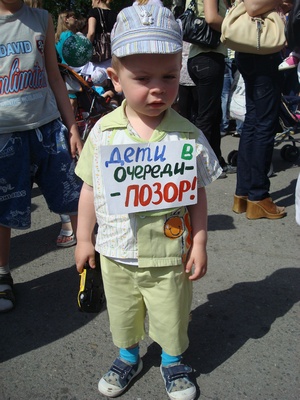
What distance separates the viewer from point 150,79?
178cm

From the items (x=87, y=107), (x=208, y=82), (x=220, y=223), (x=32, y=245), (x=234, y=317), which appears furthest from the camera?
(x=87, y=107)

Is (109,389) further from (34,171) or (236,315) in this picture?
(34,171)

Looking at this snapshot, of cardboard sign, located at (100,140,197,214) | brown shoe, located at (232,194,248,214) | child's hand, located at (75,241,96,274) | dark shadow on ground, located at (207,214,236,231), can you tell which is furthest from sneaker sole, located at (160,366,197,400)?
brown shoe, located at (232,194,248,214)

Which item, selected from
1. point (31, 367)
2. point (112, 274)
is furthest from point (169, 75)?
point (31, 367)

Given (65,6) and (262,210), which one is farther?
(65,6)

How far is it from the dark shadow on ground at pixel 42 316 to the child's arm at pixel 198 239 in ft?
3.23

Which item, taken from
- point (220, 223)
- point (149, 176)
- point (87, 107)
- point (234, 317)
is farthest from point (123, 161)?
point (87, 107)

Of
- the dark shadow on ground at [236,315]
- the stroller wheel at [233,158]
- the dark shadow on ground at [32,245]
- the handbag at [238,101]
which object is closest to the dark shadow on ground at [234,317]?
the dark shadow on ground at [236,315]

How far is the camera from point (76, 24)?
6.62 m

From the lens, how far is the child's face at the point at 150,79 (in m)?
1.77

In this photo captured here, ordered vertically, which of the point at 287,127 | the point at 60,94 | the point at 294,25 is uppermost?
the point at 294,25

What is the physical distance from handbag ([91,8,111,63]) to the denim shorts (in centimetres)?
391

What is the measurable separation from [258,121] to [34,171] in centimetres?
199

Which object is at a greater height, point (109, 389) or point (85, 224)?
point (85, 224)
